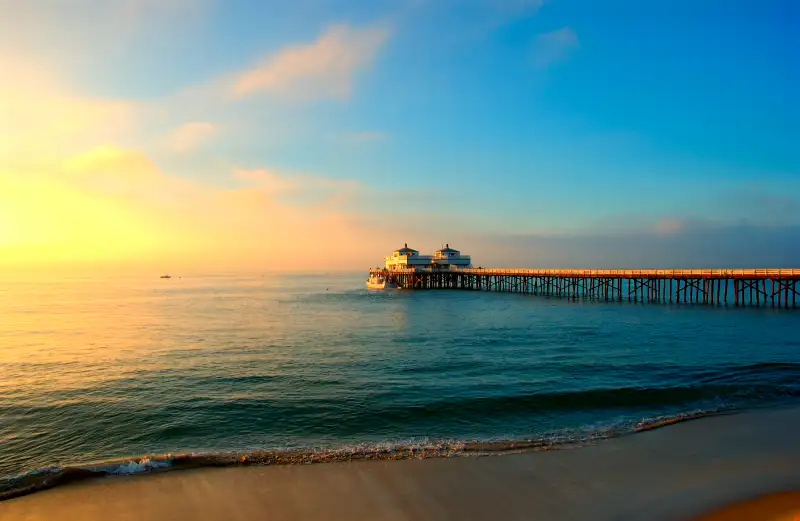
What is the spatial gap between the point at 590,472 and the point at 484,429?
3.35 m

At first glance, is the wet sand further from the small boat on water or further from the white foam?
the small boat on water

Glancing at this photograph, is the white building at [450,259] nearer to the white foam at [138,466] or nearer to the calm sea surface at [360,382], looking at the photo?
the calm sea surface at [360,382]

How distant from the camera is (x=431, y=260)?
8325 cm

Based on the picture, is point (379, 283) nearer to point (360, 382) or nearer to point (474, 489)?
point (360, 382)

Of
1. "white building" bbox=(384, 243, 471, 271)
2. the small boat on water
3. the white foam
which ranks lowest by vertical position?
the white foam

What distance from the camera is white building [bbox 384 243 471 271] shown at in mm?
81562

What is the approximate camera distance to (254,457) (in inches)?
422

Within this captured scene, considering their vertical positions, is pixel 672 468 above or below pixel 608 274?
below

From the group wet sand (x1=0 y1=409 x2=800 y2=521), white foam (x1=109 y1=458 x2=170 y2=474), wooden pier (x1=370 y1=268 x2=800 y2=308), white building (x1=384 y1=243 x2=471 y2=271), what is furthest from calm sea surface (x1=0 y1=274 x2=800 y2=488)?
white building (x1=384 y1=243 x2=471 y2=271)

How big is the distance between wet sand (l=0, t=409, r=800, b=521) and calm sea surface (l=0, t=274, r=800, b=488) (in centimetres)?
168

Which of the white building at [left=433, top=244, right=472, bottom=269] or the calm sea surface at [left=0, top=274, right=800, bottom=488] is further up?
the white building at [left=433, top=244, right=472, bottom=269]

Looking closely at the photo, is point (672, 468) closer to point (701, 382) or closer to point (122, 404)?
point (701, 382)

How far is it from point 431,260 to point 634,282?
114ft

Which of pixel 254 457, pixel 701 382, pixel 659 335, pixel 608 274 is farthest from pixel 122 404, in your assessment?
pixel 608 274
